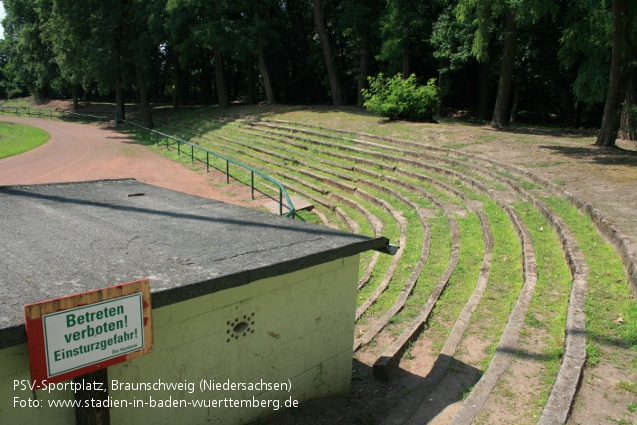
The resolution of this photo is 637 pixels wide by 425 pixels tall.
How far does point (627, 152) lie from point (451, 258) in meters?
8.06

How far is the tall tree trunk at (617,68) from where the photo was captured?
12.8 meters

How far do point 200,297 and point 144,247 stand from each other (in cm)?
91

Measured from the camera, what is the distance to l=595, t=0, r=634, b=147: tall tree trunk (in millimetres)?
12812

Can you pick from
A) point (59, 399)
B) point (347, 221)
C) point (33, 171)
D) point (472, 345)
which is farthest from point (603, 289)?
point (33, 171)

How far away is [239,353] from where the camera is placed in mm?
4102

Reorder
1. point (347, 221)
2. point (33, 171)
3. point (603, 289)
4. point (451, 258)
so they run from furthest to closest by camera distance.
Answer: point (33, 171) → point (347, 221) → point (451, 258) → point (603, 289)

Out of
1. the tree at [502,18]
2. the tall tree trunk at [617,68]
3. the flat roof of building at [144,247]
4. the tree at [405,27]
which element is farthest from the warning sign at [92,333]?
the tree at [405,27]

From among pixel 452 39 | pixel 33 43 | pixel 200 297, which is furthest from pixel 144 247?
pixel 33 43

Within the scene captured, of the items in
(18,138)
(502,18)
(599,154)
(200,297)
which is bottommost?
(18,138)

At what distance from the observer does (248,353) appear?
4.17 m

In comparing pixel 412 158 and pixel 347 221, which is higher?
pixel 412 158

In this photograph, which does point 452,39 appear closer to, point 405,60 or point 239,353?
point 405,60

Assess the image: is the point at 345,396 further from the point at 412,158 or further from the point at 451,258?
the point at 412,158

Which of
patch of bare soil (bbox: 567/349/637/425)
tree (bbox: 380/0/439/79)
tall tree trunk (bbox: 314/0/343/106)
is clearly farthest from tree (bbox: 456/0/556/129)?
patch of bare soil (bbox: 567/349/637/425)
